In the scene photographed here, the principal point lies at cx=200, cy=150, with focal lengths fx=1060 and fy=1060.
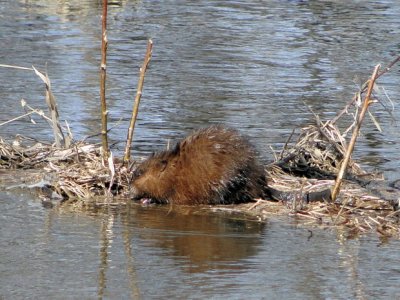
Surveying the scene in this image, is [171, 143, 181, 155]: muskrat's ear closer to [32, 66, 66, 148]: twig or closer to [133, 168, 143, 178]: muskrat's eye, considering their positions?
[133, 168, 143, 178]: muskrat's eye

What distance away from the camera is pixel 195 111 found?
11.4m

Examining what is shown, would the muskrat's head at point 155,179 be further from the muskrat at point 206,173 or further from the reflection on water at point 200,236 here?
the reflection on water at point 200,236

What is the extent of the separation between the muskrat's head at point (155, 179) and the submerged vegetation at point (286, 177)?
0.14 m

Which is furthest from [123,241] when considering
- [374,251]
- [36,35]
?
[36,35]

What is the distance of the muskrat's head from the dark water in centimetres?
23

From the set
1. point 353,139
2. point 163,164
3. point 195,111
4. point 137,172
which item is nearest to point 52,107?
point 137,172

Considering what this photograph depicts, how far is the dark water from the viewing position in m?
5.75

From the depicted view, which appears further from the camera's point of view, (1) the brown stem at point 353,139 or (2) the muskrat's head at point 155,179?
(2) the muskrat's head at point 155,179

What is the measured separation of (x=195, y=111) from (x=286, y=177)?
10.5ft

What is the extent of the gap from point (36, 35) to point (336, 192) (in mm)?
9516

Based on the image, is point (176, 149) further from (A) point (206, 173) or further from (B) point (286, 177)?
(B) point (286, 177)

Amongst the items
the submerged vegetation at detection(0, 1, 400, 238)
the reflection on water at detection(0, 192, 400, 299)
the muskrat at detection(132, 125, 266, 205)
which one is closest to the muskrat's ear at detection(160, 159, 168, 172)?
the muskrat at detection(132, 125, 266, 205)

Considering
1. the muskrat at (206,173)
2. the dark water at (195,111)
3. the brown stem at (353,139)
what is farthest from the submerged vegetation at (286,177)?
the dark water at (195,111)

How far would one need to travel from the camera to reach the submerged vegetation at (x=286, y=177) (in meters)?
7.29
